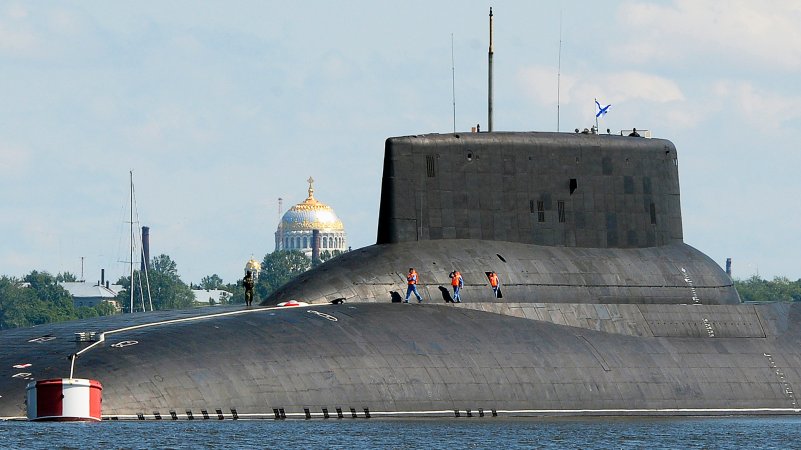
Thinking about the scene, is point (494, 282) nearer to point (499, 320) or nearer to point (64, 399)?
point (499, 320)

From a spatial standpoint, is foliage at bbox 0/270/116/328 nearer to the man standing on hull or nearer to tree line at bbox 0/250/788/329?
tree line at bbox 0/250/788/329

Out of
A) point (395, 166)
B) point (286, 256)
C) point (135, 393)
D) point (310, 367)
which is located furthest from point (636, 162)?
point (286, 256)

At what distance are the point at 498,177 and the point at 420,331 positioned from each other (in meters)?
4.92

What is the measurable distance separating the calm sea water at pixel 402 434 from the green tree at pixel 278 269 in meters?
144

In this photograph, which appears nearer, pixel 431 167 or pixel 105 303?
pixel 431 167

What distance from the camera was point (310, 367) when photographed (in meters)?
38.7

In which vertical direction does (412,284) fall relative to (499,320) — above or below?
above

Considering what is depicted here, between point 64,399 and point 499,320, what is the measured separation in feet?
39.3

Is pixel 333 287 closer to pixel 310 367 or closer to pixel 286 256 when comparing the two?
pixel 310 367

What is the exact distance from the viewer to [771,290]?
519 ft

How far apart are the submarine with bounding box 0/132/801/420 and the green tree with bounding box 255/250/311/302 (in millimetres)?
137990

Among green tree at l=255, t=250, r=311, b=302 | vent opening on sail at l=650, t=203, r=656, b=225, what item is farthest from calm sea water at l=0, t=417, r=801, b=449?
green tree at l=255, t=250, r=311, b=302

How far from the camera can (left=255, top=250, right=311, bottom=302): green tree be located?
608 ft

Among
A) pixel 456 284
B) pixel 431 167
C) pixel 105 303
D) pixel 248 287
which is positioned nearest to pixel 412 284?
pixel 456 284
